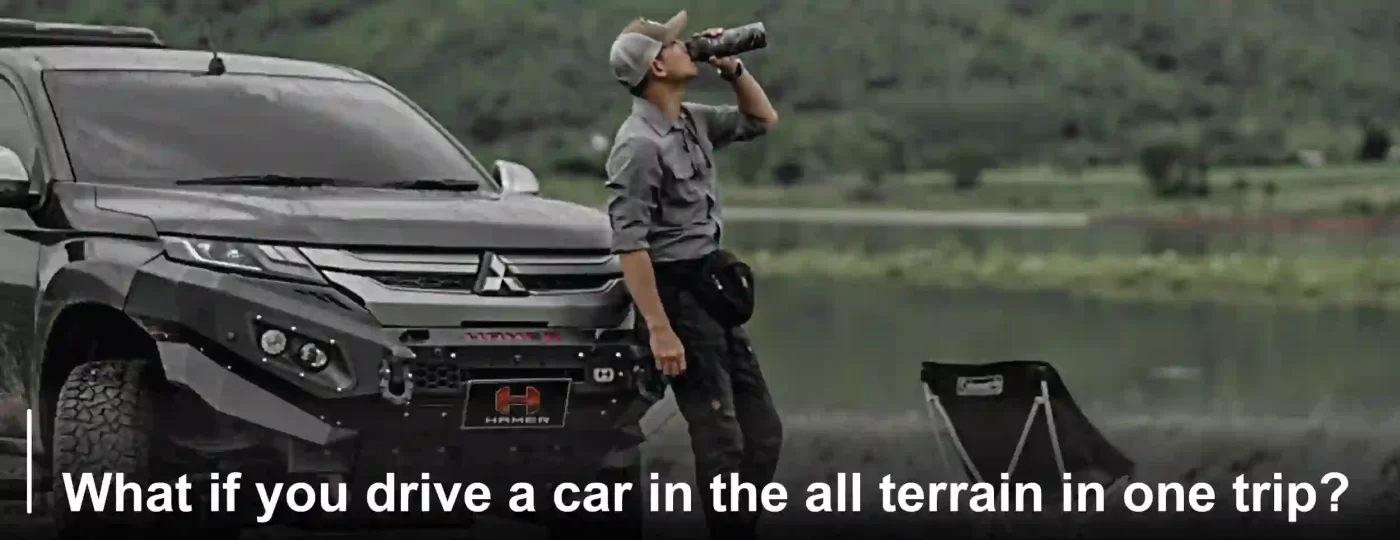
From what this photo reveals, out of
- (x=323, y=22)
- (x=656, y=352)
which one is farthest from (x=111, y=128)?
(x=323, y=22)

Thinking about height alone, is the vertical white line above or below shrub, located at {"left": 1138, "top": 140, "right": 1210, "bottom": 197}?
below

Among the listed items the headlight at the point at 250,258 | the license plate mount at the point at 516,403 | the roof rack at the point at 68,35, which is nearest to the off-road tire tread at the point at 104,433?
the headlight at the point at 250,258

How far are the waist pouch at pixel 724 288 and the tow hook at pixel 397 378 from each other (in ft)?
2.70

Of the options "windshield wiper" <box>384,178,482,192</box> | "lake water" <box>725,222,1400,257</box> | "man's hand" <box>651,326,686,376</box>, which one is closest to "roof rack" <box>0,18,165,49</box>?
"windshield wiper" <box>384,178,482,192</box>

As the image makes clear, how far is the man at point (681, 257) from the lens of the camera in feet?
25.9

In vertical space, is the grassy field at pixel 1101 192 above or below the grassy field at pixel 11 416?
above

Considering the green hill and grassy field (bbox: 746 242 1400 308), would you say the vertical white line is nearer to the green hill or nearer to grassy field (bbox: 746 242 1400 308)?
grassy field (bbox: 746 242 1400 308)

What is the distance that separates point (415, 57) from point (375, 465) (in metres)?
84.8

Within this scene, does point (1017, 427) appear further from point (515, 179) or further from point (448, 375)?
point (448, 375)

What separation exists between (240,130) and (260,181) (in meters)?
0.38

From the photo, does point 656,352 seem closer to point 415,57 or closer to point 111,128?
point 111,128

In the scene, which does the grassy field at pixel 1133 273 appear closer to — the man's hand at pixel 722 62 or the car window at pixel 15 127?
the car window at pixel 15 127

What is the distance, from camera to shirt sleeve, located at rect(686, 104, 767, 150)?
27.2 feet

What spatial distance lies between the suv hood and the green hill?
2712 inches
